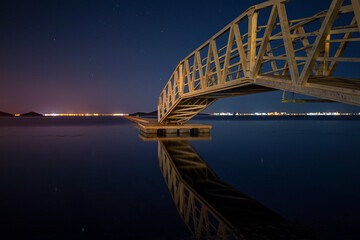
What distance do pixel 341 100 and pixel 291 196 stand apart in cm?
334

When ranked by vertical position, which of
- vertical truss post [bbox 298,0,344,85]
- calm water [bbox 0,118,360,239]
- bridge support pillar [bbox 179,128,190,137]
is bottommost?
calm water [bbox 0,118,360,239]

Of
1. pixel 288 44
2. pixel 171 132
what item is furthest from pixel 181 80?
pixel 288 44

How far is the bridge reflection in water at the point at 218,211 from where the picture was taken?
16.3 ft

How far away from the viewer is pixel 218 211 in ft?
20.3

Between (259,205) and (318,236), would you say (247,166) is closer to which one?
(259,205)

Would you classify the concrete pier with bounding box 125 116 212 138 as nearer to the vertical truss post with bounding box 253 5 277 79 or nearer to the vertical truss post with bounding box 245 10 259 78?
the vertical truss post with bounding box 245 10 259 78

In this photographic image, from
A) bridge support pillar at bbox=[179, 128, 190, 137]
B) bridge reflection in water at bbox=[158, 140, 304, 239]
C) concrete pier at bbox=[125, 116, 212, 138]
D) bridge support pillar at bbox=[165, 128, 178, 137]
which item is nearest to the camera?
bridge reflection in water at bbox=[158, 140, 304, 239]

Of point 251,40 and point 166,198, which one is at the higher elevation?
Result: point 251,40

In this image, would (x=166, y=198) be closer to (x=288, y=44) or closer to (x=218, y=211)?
(x=218, y=211)

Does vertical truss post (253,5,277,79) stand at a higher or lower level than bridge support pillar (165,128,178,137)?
higher

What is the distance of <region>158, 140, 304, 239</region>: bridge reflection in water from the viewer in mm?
4973

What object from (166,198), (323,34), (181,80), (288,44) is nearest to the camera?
(323,34)

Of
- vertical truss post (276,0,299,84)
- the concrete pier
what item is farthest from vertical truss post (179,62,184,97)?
vertical truss post (276,0,299,84)

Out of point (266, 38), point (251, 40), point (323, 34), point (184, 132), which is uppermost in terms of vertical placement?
point (251, 40)
